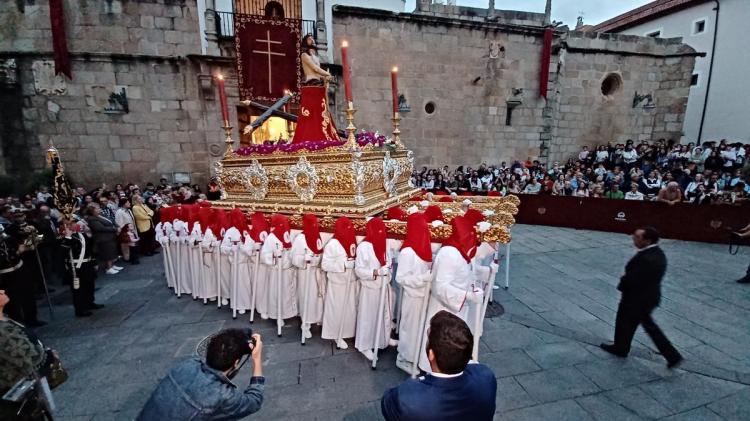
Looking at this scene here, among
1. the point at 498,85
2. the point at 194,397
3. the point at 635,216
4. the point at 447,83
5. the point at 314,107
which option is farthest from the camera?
the point at 498,85

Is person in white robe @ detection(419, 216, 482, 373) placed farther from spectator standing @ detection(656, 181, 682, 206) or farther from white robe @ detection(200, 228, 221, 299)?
spectator standing @ detection(656, 181, 682, 206)

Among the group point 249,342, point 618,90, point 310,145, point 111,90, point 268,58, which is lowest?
point 249,342

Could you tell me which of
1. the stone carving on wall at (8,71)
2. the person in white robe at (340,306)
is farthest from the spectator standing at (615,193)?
the stone carving on wall at (8,71)

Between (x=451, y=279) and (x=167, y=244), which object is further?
(x=167, y=244)

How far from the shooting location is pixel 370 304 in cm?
392

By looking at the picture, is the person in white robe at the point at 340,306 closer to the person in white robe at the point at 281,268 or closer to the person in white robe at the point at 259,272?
the person in white robe at the point at 281,268

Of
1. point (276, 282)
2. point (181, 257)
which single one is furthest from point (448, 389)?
point (181, 257)

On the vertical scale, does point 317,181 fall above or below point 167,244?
above

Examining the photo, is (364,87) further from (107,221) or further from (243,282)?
(243,282)

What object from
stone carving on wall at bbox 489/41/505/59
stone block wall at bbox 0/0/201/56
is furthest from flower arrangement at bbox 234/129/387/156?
stone carving on wall at bbox 489/41/505/59

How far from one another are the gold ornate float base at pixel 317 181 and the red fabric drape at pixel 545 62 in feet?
42.5

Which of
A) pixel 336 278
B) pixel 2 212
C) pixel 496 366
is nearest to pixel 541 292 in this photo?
pixel 496 366

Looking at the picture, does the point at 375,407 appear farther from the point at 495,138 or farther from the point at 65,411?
the point at 495,138

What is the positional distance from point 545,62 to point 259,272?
1659cm
